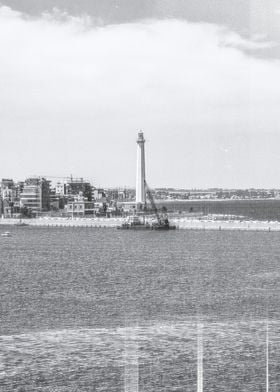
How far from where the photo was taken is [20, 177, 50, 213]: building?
11756cm

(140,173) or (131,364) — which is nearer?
(131,364)

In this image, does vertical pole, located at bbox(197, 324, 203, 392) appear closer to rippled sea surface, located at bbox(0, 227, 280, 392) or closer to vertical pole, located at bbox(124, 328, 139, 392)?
rippled sea surface, located at bbox(0, 227, 280, 392)

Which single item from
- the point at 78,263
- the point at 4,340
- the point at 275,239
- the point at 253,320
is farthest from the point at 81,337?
the point at 275,239

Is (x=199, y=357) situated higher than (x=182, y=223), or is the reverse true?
(x=182, y=223)

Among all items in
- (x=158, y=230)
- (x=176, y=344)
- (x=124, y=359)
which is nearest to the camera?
(x=124, y=359)

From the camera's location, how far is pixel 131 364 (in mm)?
17156

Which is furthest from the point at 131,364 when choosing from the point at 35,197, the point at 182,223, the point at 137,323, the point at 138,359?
the point at 35,197

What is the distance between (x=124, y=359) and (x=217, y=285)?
15.8 metres

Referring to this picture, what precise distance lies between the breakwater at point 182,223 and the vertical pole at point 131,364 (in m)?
57.9

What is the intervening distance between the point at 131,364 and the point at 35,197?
335 ft

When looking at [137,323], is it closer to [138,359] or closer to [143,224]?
[138,359]

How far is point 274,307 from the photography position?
25.4 metres

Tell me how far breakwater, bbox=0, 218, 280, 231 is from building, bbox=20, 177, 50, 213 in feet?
21.4

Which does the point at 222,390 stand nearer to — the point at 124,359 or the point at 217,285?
the point at 124,359
